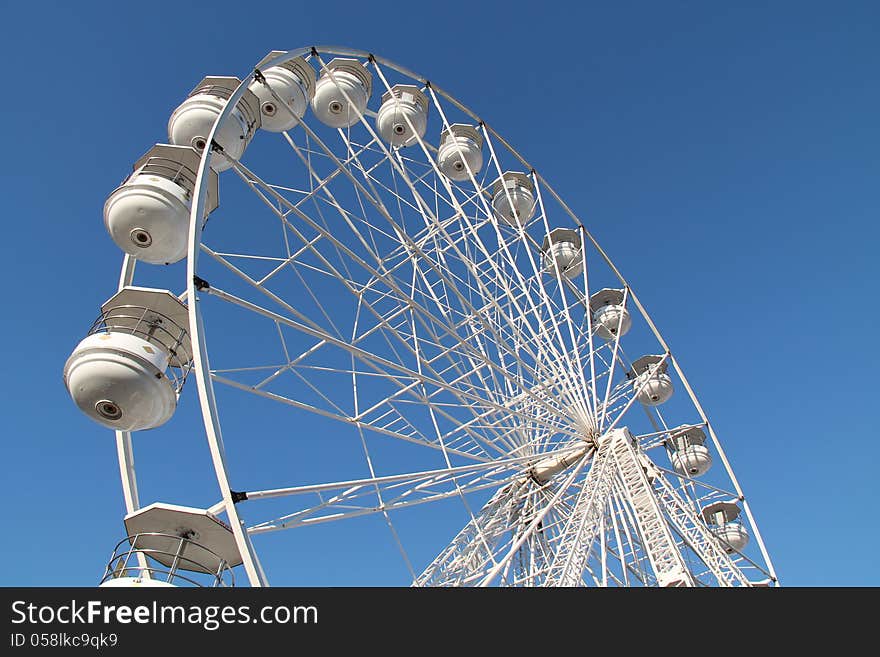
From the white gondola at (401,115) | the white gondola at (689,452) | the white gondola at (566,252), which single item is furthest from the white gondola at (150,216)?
the white gondola at (689,452)

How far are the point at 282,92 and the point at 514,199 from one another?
6400mm

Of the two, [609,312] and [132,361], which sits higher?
[609,312]

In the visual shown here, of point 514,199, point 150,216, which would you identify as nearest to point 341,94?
point 514,199

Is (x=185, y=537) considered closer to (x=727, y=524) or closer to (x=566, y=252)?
(x=566, y=252)

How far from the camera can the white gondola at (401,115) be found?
43.7 ft

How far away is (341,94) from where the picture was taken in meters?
12.1

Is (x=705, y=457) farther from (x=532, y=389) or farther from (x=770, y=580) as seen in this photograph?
(x=532, y=389)

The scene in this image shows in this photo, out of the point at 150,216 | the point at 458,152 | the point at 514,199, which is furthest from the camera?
the point at 514,199

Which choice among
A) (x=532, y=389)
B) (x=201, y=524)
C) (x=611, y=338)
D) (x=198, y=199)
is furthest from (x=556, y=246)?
(x=201, y=524)

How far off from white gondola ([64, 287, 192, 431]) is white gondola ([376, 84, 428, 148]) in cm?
816

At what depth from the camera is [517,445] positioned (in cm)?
1188

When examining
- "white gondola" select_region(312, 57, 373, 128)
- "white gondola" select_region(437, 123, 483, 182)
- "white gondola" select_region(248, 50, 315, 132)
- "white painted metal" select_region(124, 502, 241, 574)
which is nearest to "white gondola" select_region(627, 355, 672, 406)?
"white gondola" select_region(437, 123, 483, 182)
